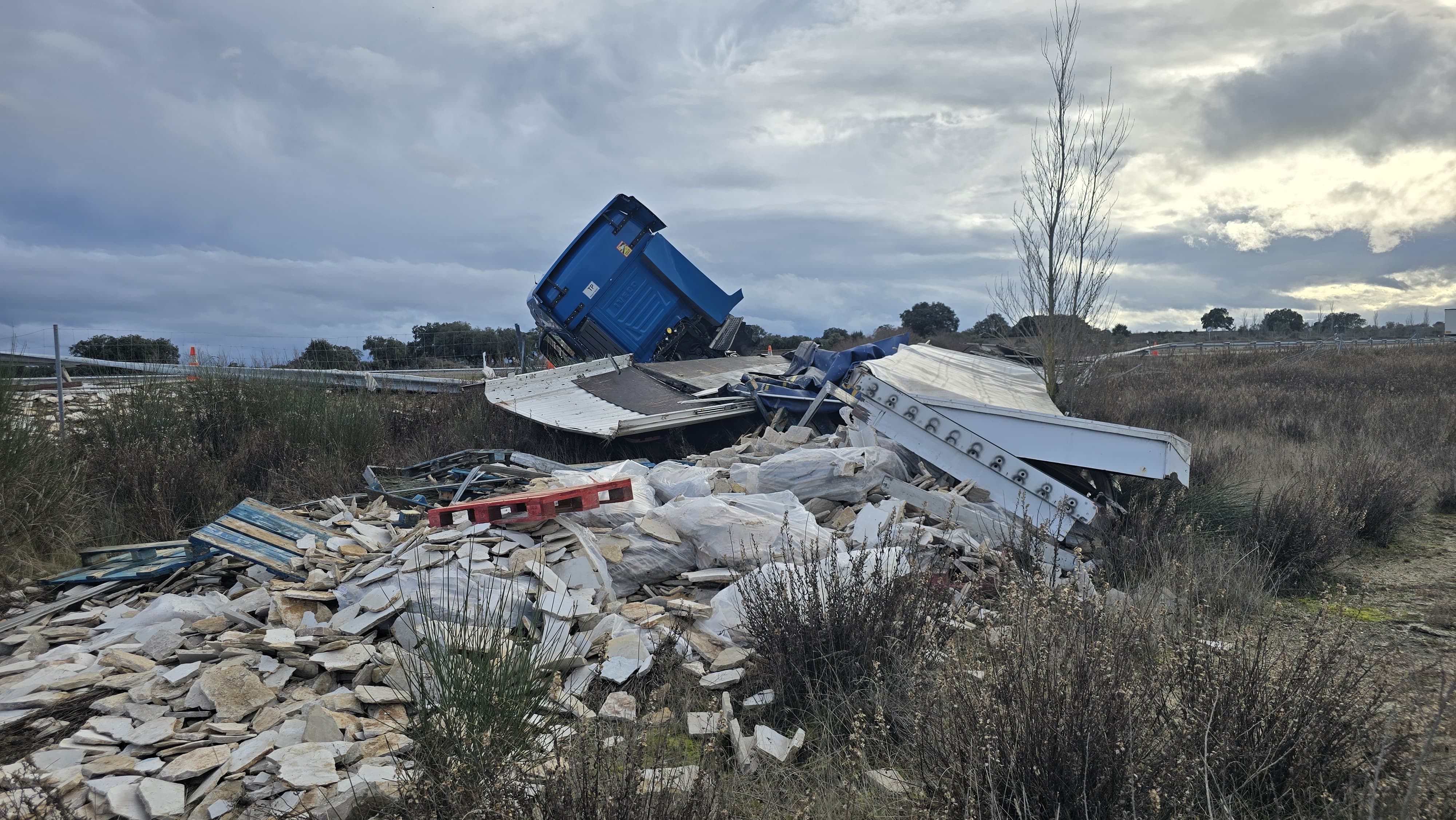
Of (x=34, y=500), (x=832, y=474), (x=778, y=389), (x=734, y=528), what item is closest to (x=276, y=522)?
(x=34, y=500)

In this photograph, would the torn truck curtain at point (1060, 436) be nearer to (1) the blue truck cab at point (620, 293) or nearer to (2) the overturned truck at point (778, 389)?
(2) the overturned truck at point (778, 389)

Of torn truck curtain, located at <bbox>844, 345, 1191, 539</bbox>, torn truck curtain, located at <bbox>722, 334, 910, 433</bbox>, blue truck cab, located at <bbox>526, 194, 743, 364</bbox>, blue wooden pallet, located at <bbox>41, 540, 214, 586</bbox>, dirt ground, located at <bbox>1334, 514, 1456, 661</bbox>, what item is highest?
blue truck cab, located at <bbox>526, 194, 743, 364</bbox>

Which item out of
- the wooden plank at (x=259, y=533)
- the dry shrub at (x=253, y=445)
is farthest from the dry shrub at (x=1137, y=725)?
the dry shrub at (x=253, y=445)

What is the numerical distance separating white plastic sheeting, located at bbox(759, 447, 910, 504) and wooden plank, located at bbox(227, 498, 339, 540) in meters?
3.25

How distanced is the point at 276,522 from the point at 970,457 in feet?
16.4

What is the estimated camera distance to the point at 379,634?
3.95 m

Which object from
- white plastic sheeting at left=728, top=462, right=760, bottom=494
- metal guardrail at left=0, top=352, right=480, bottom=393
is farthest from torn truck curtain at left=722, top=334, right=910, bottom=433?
metal guardrail at left=0, top=352, right=480, bottom=393

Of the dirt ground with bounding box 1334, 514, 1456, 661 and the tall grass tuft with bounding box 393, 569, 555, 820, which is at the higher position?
the tall grass tuft with bounding box 393, 569, 555, 820

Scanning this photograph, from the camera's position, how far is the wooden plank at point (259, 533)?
505cm

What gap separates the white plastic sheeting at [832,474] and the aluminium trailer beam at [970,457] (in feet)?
0.72

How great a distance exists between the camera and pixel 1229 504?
20.9ft

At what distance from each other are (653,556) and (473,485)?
2679 millimetres

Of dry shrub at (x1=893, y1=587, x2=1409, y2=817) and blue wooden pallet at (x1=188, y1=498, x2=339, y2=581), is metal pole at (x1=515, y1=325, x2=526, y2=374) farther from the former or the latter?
dry shrub at (x1=893, y1=587, x2=1409, y2=817)

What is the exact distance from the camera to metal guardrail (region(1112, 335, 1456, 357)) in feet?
86.6
